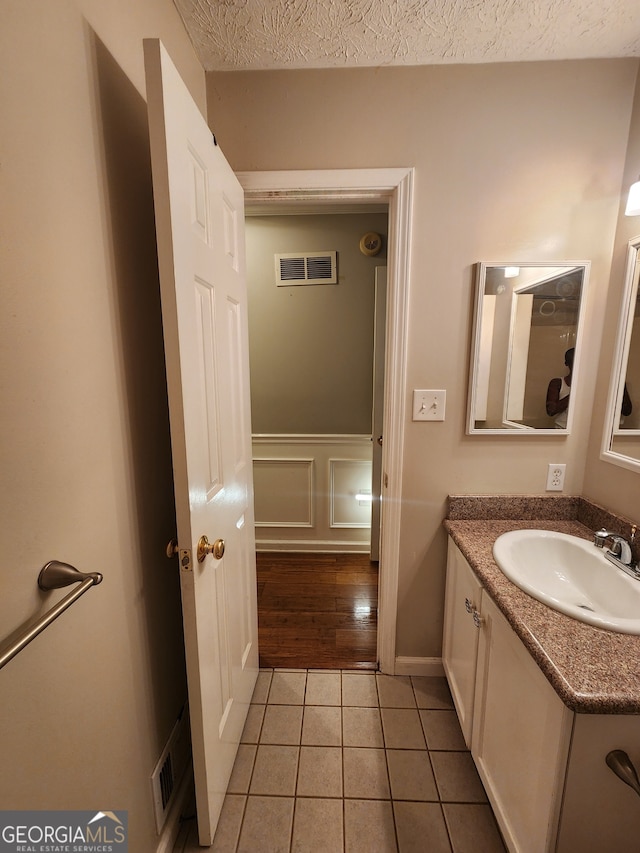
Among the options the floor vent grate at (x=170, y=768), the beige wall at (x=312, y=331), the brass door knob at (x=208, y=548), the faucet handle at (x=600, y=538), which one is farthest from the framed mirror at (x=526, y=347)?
the floor vent grate at (x=170, y=768)

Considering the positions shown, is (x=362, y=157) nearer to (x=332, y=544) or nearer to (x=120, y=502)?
(x=120, y=502)

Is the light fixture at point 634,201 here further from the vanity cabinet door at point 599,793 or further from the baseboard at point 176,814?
the baseboard at point 176,814

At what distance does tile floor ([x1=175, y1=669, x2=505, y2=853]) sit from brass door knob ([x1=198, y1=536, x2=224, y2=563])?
92cm

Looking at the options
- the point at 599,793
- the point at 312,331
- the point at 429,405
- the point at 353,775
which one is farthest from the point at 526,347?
Result: the point at 353,775

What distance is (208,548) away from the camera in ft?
3.05

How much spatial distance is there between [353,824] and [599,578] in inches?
44.1

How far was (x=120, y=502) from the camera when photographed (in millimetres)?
808

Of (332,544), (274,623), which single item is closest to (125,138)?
(274,623)

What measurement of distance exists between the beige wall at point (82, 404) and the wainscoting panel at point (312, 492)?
167cm

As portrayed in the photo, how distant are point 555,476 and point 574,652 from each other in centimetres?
87

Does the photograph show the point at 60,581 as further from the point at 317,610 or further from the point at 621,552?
the point at 317,610

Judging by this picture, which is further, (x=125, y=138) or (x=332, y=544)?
(x=332, y=544)

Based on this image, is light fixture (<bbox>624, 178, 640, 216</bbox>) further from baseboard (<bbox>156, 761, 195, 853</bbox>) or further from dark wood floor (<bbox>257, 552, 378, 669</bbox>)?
baseboard (<bbox>156, 761, 195, 853</bbox>)

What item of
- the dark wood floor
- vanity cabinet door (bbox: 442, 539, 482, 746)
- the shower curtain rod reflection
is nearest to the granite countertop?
vanity cabinet door (bbox: 442, 539, 482, 746)
